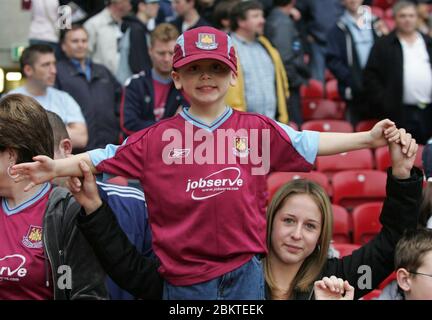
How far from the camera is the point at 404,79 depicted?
8.87 meters

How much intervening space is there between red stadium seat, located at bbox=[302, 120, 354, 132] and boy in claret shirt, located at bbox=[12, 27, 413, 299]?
5031mm

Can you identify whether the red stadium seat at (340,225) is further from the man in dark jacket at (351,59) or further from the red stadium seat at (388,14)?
the red stadium seat at (388,14)

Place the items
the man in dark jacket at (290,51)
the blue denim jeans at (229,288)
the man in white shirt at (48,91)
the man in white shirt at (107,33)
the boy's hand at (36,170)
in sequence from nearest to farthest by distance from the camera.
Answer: the boy's hand at (36,170) < the blue denim jeans at (229,288) < the man in white shirt at (48,91) < the man in dark jacket at (290,51) < the man in white shirt at (107,33)

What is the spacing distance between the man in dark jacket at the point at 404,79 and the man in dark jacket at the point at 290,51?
28.4 inches

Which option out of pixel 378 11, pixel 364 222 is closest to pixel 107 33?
pixel 364 222

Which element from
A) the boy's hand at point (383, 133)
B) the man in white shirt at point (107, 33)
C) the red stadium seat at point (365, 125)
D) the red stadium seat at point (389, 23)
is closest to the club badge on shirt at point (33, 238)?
the boy's hand at point (383, 133)

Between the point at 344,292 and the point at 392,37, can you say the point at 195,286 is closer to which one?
the point at 344,292

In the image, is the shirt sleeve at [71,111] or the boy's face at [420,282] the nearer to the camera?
the boy's face at [420,282]

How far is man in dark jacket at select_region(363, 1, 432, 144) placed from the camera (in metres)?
8.88

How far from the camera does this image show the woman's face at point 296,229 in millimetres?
3967

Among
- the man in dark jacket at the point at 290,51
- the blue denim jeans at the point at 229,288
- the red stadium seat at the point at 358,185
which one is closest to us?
the blue denim jeans at the point at 229,288

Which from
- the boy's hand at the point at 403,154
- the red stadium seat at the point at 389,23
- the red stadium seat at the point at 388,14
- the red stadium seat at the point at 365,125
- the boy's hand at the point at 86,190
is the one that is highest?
the red stadium seat at the point at 388,14

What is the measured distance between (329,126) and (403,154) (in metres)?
5.14

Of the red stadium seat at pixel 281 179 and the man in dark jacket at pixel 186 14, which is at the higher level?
the man in dark jacket at pixel 186 14
